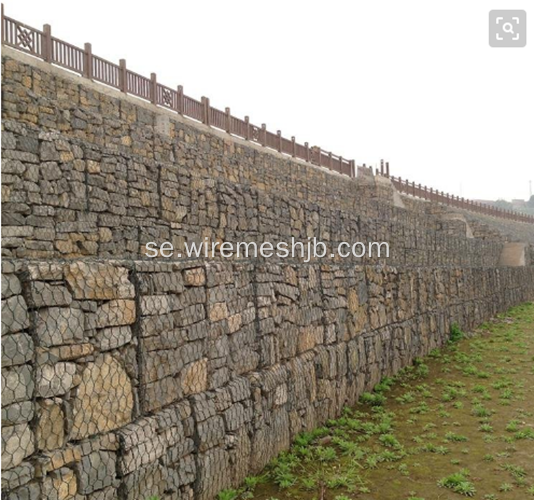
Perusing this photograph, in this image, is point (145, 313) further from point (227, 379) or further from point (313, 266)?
point (313, 266)

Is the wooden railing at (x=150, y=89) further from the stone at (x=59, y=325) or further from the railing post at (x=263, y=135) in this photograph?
the stone at (x=59, y=325)

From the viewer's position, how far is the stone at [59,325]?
124 inches

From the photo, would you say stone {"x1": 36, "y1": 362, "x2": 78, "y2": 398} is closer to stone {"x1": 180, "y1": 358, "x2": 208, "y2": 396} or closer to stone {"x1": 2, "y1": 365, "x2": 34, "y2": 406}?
stone {"x1": 2, "y1": 365, "x2": 34, "y2": 406}

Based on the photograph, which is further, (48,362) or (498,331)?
(498,331)

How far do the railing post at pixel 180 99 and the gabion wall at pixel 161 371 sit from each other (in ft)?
26.9

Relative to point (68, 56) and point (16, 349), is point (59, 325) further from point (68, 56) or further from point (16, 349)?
point (68, 56)

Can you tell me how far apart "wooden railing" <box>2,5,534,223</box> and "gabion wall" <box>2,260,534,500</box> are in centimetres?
713

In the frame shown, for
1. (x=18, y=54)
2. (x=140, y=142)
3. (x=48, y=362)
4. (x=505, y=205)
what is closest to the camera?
(x=48, y=362)

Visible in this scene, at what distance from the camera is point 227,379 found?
17.0 ft

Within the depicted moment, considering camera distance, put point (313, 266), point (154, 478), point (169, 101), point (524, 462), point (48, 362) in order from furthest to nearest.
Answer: point (169, 101), point (313, 266), point (524, 462), point (154, 478), point (48, 362)

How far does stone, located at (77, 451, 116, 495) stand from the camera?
334cm

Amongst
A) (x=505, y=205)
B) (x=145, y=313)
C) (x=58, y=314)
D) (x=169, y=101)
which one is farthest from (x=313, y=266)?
(x=505, y=205)

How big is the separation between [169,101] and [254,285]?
30.7 ft

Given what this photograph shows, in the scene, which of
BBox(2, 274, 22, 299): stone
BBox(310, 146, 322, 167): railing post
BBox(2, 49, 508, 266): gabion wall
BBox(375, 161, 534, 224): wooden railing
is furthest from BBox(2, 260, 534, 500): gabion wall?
BBox(375, 161, 534, 224): wooden railing
